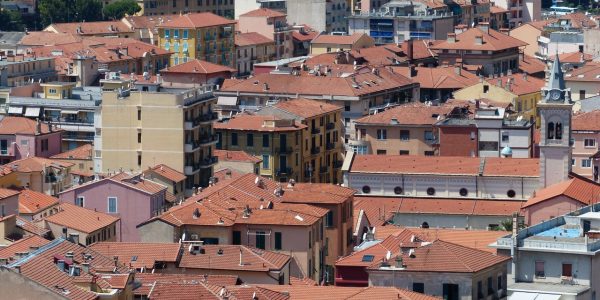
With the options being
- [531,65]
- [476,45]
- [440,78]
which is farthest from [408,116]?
[531,65]

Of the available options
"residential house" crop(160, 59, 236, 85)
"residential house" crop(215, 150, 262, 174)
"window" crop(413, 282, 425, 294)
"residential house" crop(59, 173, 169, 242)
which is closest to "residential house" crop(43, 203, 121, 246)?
"residential house" crop(59, 173, 169, 242)

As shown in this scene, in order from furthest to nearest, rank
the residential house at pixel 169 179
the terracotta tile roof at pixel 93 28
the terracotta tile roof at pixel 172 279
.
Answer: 1. the terracotta tile roof at pixel 93 28
2. the residential house at pixel 169 179
3. the terracotta tile roof at pixel 172 279

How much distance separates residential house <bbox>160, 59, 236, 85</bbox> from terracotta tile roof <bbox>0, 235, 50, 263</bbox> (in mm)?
61668

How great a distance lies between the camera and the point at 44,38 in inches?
6654

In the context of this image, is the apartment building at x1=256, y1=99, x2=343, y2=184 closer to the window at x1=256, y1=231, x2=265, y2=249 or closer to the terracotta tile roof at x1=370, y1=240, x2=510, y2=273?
the window at x1=256, y1=231, x2=265, y2=249

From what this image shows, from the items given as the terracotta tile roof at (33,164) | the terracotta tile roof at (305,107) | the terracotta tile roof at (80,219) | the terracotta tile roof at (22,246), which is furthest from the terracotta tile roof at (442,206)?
the terracotta tile roof at (22,246)

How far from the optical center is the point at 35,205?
91.9 m

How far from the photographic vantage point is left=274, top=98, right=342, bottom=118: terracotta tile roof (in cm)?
11556

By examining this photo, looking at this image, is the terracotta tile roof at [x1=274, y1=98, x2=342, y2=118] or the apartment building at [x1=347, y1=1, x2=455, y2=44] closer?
the terracotta tile roof at [x1=274, y1=98, x2=342, y2=118]

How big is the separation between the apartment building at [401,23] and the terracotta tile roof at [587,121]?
5822 cm

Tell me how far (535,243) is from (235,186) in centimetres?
2051

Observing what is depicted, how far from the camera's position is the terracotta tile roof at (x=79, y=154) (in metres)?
107

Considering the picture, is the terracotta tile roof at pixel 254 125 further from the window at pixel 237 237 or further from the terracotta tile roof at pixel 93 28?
the terracotta tile roof at pixel 93 28

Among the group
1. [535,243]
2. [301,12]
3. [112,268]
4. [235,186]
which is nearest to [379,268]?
[535,243]
